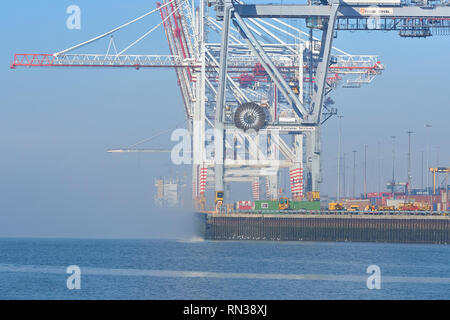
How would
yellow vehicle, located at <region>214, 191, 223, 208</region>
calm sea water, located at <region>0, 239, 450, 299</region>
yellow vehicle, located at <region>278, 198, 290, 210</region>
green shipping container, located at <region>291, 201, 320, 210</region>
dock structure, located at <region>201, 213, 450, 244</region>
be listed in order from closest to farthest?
calm sea water, located at <region>0, 239, 450, 299</region> → dock structure, located at <region>201, 213, 450, 244</region> → green shipping container, located at <region>291, 201, 320, 210</region> → yellow vehicle, located at <region>214, 191, 223, 208</region> → yellow vehicle, located at <region>278, 198, 290, 210</region>

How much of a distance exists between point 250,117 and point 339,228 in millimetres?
16362

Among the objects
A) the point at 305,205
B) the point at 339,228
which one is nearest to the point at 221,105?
the point at 305,205

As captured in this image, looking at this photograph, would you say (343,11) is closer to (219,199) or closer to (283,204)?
(283,204)

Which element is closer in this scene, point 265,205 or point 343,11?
point 343,11

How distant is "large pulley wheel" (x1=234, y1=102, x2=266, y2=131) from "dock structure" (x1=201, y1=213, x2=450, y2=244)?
10.7 meters

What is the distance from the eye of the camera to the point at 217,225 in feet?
364

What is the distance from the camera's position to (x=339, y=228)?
108 m

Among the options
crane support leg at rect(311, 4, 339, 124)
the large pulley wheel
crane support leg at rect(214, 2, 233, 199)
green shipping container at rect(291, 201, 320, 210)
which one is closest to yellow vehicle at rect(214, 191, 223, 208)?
crane support leg at rect(214, 2, 233, 199)

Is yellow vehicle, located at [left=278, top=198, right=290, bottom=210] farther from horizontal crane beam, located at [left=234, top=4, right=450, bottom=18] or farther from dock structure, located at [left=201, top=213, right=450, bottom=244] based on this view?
horizontal crane beam, located at [left=234, top=4, right=450, bottom=18]

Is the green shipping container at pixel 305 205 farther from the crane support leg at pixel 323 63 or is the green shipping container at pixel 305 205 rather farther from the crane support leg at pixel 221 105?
the crane support leg at pixel 323 63

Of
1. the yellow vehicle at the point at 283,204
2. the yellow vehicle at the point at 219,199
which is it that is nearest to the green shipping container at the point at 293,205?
the yellow vehicle at the point at 283,204

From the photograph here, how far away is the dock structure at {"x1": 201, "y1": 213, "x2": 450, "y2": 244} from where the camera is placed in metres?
107
